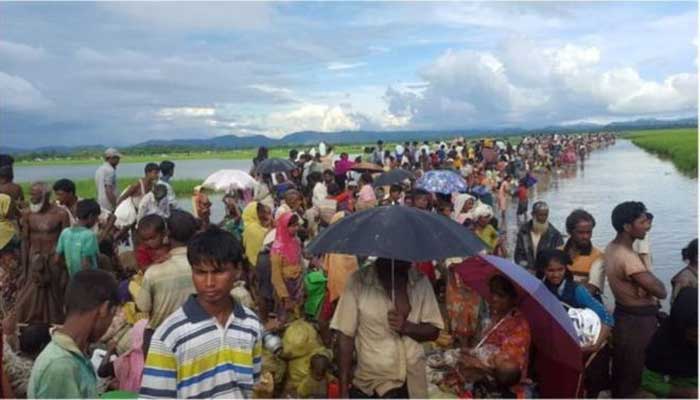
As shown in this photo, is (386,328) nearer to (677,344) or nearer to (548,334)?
(548,334)

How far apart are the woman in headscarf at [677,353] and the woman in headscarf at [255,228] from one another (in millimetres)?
4288

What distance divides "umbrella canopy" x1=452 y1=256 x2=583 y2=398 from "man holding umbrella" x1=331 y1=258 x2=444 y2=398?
532 millimetres

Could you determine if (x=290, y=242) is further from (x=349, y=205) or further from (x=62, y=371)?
(x=62, y=371)

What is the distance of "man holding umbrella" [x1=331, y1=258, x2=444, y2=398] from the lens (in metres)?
3.23

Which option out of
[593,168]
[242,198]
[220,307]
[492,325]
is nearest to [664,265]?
[242,198]

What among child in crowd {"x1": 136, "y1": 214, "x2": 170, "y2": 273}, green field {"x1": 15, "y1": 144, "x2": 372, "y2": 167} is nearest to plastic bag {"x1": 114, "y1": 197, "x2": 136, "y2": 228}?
child in crowd {"x1": 136, "y1": 214, "x2": 170, "y2": 273}

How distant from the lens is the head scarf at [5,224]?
717cm

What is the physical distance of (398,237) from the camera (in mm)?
3270

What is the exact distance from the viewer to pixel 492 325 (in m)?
3.54

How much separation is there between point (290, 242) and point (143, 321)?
2.07 m

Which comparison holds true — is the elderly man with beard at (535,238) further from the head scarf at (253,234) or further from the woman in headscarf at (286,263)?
the head scarf at (253,234)

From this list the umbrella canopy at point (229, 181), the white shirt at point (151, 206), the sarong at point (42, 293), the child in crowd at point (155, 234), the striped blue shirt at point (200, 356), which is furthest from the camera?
the umbrella canopy at point (229, 181)

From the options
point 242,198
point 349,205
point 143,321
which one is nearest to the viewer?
point 143,321

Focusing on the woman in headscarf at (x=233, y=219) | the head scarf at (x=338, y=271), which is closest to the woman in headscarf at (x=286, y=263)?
the head scarf at (x=338, y=271)
